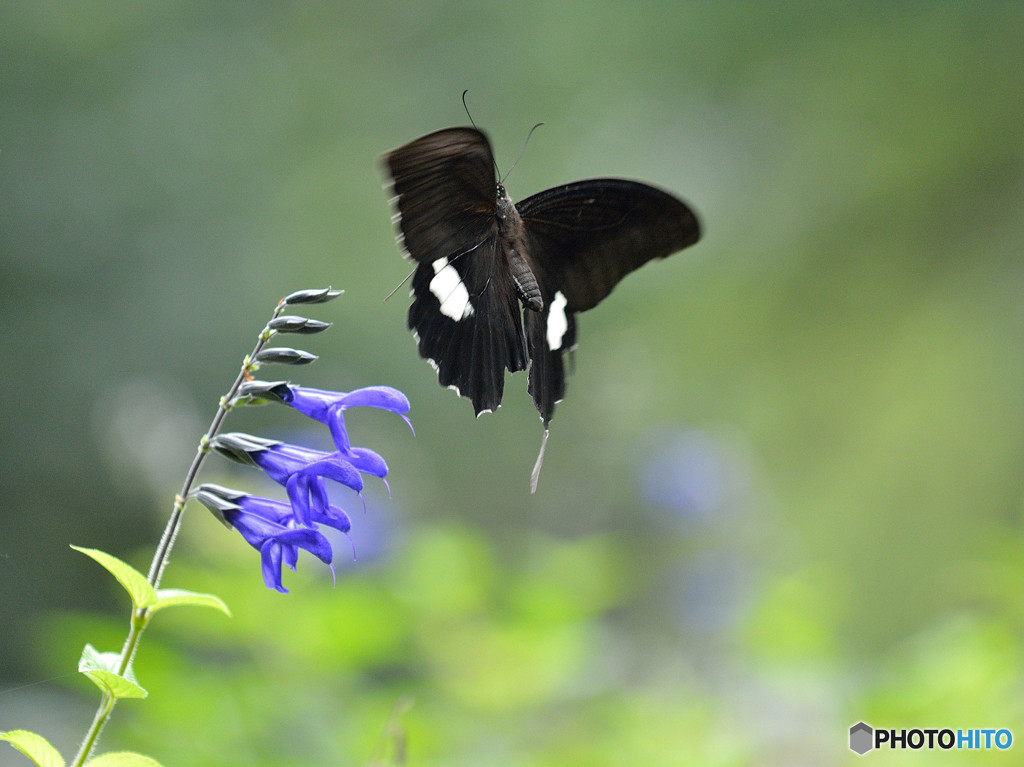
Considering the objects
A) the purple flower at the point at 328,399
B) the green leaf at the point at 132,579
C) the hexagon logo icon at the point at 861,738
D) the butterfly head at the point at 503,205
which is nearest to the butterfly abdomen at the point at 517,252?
the butterfly head at the point at 503,205

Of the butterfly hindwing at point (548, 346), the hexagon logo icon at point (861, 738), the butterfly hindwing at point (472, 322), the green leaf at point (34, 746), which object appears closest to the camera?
the green leaf at point (34, 746)

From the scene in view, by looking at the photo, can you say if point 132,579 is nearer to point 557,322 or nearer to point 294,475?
point 294,475

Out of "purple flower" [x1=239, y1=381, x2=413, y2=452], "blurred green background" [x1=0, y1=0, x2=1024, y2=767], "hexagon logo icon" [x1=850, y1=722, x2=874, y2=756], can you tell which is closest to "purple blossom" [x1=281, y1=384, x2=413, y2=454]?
"purple flower" [x1=239, y1=381, x2=413, y2=452]

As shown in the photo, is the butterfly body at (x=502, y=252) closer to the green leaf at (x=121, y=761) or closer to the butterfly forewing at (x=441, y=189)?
the butterfly forewing at (x=441, y=189)

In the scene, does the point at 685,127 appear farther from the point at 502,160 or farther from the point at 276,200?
the point at 276,200

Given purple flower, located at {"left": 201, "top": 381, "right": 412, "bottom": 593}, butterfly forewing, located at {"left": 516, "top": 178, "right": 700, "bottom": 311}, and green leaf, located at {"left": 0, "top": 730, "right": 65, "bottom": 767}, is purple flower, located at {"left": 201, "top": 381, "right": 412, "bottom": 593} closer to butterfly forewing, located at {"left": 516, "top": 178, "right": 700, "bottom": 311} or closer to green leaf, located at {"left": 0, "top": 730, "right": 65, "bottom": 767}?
green leaf, located at {"left": 0, "top": 730, "right": 65, "bottom": 767}

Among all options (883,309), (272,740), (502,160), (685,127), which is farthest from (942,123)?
(272,740)
